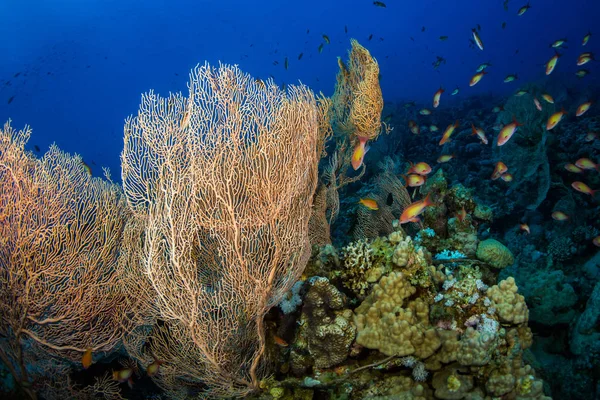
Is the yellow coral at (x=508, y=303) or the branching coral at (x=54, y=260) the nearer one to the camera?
the yellow coral at (x=508, y=303)

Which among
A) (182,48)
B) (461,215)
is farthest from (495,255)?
(182,48)

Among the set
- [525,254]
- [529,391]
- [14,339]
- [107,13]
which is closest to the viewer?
[529,391]

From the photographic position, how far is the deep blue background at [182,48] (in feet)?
240

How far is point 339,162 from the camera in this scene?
6.84m

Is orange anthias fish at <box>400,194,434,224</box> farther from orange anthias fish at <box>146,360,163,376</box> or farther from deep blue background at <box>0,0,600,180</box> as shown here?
deep blue background at <box>0,0,600,180</box>

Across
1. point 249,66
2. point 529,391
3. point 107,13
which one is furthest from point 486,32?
point 529,391

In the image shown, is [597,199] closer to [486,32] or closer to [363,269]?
[363,269]

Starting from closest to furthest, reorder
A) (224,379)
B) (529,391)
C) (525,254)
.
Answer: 1. (529,391)
2. (224,379)
3. (525,254)

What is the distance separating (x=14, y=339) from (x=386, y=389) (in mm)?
5021

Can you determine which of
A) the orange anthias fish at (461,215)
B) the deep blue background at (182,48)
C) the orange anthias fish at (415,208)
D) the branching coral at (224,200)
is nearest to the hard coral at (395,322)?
the branching coral at (224,200)

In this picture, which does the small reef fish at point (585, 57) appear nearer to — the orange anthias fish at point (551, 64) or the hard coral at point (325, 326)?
the orange anthias fish at point (551, 64)

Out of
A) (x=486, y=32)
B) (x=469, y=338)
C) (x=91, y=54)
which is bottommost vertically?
(x=469, y=338)

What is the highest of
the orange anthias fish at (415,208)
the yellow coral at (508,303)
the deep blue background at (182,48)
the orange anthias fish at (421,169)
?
the deep blue background at (182,48)

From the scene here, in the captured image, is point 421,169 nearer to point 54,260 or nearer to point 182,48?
point 54,260
